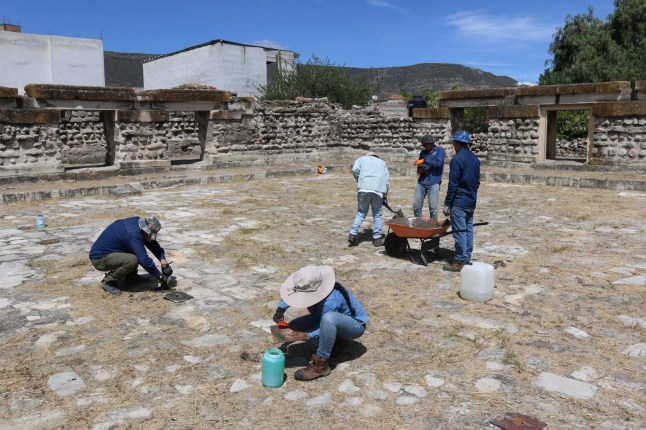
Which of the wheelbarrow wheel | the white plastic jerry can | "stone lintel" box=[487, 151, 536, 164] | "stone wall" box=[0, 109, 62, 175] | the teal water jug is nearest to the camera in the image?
the teal water jug

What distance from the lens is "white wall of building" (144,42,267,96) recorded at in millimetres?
30977

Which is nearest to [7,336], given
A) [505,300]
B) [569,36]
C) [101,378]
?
[101,378]

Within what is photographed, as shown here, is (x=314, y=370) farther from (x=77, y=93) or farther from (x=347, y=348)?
(x=77, y=93)

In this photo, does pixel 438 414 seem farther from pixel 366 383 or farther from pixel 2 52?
pixel 2 52

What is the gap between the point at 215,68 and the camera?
30.9 m

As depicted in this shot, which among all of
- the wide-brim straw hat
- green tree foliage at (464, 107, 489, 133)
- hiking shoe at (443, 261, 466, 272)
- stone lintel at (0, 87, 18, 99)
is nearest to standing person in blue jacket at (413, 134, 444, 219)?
hiking shoe at (443, 261, 466, 272)

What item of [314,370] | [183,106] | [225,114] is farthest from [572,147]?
[314,370]

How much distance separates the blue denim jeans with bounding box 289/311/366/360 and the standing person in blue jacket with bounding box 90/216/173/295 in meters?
2.15

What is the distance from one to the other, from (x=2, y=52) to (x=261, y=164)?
52.8ft

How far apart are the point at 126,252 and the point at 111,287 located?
0.41 m

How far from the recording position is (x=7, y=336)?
4930 mm

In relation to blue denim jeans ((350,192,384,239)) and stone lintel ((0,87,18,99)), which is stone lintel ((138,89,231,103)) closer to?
stone lintel ((0,87,18,99))

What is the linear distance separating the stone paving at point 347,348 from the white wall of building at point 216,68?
76.4ft

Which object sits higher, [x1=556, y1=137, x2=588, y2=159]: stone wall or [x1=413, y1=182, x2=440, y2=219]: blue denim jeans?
[x1=556, y1=137, x2=588, y2=159]: stone wall
